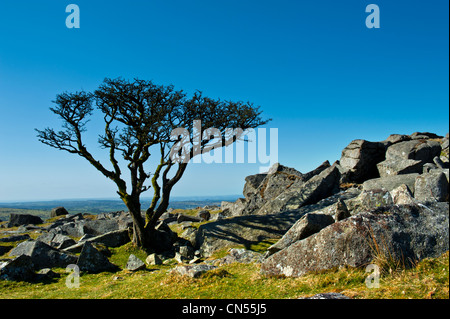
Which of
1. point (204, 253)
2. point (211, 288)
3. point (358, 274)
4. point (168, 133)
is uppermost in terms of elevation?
point (168, 133)

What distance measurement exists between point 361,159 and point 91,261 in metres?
38.0

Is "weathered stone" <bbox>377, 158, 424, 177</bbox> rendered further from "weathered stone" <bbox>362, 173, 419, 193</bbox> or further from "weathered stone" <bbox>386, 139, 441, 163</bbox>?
"weathered stone" <bbox>362, 173, 419, 193</bbox>

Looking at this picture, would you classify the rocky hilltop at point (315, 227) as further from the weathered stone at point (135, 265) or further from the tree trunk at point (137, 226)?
the tree trunk at point (137, 226)

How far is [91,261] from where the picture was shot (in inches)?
825

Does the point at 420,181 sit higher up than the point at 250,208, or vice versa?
the point at 420,181

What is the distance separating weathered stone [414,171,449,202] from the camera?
1711 centimetres

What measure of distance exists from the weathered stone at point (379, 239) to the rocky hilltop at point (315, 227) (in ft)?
0.12

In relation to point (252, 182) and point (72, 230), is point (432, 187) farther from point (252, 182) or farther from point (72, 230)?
point (72, 230)

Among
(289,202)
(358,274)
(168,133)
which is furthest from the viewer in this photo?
(289,202)
